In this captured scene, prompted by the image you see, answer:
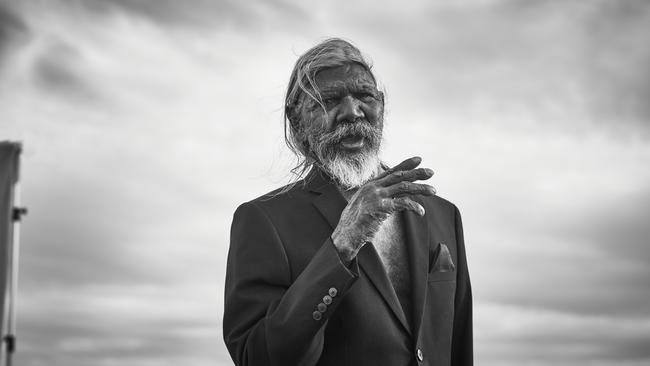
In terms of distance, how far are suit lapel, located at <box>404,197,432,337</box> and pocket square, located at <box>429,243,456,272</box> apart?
8cm

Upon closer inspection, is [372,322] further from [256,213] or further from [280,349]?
[256,213]

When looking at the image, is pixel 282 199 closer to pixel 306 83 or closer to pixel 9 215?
pixel 306 83

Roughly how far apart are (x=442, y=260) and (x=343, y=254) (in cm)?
90

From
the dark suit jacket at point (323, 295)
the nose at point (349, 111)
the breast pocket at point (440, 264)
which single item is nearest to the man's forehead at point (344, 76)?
the nose at point (349, 111)

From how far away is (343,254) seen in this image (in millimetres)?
3545

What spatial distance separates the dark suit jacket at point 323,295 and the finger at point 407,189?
15.9 inches

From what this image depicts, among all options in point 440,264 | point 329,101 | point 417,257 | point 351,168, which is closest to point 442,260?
point 440,264

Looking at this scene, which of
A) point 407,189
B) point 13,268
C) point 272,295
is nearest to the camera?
point 407,189

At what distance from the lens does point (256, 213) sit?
13.7 ft

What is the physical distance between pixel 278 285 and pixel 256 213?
0.48m

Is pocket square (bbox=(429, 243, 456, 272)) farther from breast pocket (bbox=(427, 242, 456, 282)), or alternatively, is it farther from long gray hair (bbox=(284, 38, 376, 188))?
long gray hair (bbox=(284, 38, 376, 188))

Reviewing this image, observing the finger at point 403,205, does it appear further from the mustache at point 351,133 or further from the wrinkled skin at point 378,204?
the mustache at point 351,133

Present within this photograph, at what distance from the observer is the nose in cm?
419

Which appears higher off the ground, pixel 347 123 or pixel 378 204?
pixel 347 123
